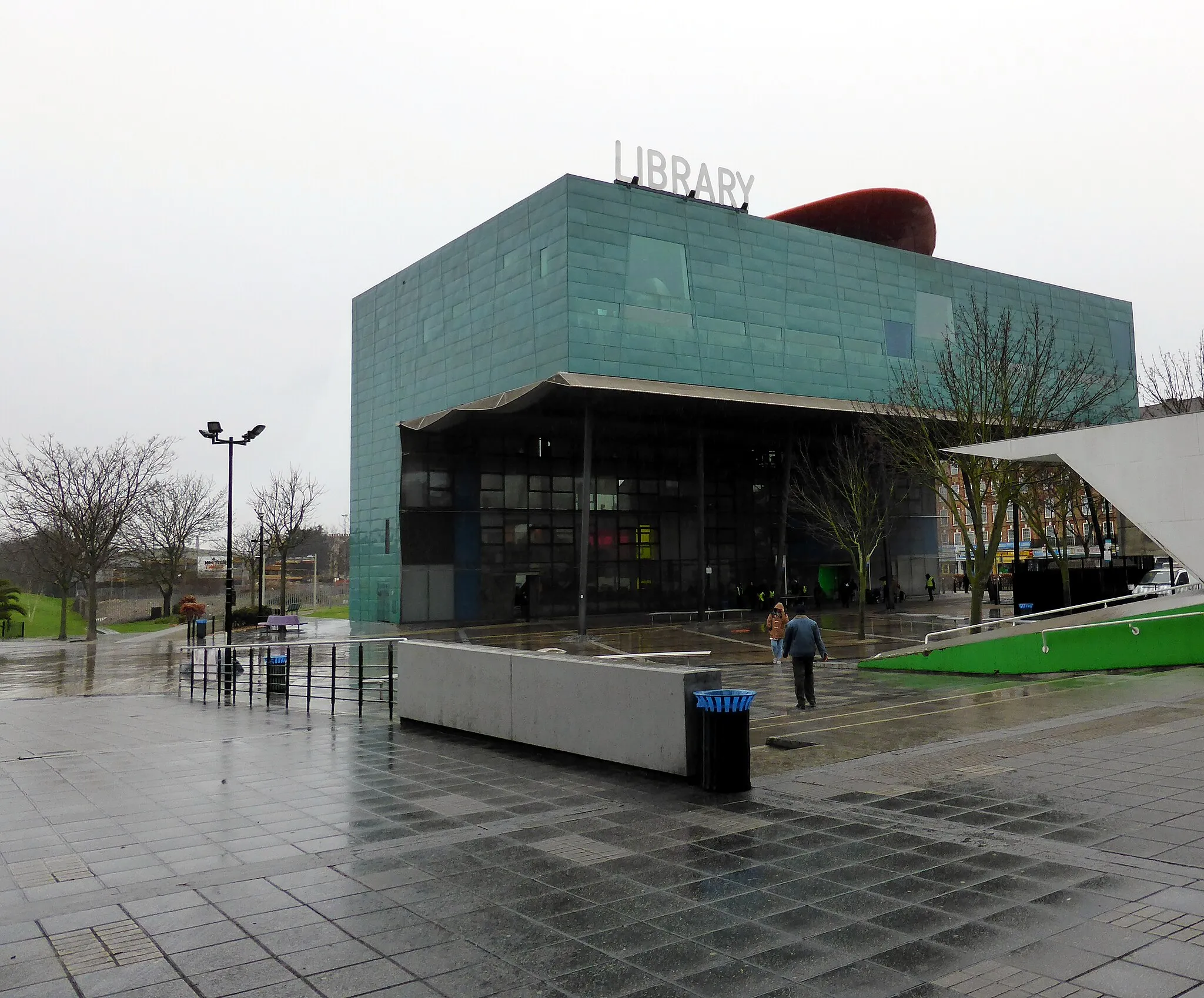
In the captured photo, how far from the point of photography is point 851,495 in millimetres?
39406

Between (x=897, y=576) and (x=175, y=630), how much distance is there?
147 feet

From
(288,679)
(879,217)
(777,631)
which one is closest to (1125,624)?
(777,631)

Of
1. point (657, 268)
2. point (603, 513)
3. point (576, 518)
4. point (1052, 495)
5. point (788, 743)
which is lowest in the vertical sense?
point (788, 743)

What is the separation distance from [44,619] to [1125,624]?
73.9m

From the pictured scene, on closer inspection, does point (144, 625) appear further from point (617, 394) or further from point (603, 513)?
point (617, 394)

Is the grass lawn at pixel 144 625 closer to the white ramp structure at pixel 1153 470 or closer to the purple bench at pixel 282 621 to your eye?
the purple bench at pixel 282 621

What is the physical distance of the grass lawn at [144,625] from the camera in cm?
5750

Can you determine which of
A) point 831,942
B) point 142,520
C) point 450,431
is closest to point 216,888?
point 831,942

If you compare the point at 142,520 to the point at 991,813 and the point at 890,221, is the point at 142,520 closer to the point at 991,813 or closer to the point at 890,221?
the point at 890,221

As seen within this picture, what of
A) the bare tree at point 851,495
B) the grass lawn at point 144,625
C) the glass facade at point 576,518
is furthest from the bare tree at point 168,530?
the bare tree at point 851,495

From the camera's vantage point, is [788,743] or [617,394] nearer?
[788,743]

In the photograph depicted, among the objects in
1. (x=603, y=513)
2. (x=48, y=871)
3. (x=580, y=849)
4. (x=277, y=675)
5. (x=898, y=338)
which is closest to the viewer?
(x=48, y=871)

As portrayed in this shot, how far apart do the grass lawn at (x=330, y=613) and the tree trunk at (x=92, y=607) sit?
20.3 m

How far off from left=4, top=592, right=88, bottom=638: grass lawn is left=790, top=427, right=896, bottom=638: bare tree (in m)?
43.2
